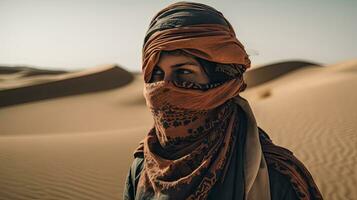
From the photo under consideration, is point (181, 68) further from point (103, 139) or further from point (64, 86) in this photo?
point (64, 86)

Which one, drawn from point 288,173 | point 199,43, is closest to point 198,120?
point 199,43

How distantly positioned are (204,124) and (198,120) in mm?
38

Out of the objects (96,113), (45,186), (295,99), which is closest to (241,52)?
(45,186)

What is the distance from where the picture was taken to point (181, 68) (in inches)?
73.4

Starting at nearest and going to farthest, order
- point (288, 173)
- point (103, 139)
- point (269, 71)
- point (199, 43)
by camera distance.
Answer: point (288, 173), point (199, 43), point (103, 139), point (269, 71)

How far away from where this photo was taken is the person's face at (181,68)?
1.84m

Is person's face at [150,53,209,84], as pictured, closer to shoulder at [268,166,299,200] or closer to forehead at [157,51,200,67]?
forehead at [157,51,200,67]

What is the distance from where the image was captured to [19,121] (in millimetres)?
20953

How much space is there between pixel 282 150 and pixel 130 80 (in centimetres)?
3562

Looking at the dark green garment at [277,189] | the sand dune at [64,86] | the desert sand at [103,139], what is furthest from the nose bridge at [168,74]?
the sand dune at [64,86]

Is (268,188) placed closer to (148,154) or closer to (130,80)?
(148,154)

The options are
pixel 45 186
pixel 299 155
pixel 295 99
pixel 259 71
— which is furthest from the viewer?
pixel 259 71

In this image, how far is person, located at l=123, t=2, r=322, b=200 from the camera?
171 cm

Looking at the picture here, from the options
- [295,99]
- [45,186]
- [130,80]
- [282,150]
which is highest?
[282,150]
